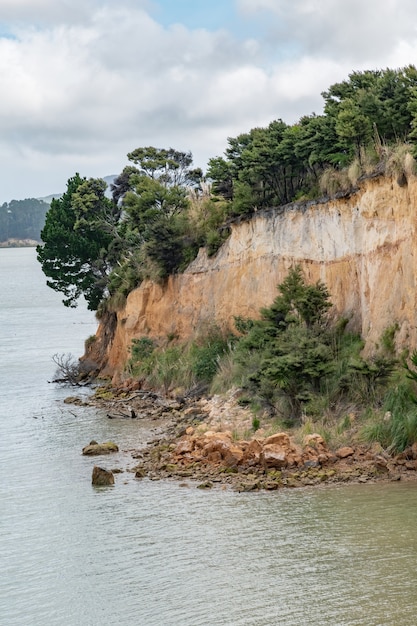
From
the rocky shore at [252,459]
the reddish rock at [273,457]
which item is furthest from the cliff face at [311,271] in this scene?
the reddish rock at [273,457]

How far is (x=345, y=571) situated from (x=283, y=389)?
9.75m

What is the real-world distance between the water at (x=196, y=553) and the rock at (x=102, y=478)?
0.93 feet

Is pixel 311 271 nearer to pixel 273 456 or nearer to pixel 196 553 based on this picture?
pixel 273 456

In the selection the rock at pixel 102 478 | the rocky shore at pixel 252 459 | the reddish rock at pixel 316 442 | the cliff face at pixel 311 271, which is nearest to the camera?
the rocky shore at pixel 252 459

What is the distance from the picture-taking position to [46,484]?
2428 cm

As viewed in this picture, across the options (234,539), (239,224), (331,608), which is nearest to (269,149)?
(239,224)

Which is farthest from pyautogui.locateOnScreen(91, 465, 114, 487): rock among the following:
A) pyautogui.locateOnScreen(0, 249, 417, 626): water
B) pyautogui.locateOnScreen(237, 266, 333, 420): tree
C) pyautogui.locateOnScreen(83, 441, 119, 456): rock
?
pyautogui.locateOnScreen(237, 266, 333, 420): tree

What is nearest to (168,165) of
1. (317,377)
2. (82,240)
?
(82,240)

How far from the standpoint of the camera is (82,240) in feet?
155

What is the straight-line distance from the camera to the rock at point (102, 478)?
23234 millimetres

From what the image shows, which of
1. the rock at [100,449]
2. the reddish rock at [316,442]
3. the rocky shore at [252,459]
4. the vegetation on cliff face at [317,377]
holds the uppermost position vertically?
the vegetation on cliff face at [317,377]

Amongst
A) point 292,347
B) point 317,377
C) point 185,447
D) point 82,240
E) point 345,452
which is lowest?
point 185,447

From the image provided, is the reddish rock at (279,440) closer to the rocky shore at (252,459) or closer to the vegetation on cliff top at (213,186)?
the rocky shore at (252,459)

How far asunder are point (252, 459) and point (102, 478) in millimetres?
3372
